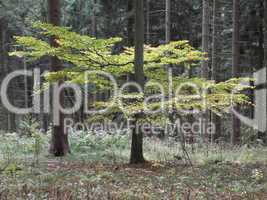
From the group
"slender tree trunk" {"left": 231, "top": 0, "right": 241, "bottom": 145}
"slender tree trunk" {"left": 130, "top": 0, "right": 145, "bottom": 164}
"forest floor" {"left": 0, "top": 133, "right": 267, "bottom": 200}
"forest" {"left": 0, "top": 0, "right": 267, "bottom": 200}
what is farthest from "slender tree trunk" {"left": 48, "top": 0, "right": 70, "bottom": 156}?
"slender tree trunk" {"left": 231, "top": 0, "right": 241, "bottom": 145}

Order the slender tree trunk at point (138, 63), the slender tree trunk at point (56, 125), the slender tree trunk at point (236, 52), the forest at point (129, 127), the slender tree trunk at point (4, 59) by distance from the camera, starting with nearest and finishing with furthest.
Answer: the forest at point (129, 127)
the slender tree trunk at point (138, 63)
the slender tree trunk at point (56, 125)
the slender tree trunk at point (236, 52)
the slender tree trunk at point (4, 59)

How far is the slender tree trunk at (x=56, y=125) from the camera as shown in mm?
14531

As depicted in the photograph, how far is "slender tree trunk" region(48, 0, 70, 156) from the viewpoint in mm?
14531

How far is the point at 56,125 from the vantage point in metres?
14.9

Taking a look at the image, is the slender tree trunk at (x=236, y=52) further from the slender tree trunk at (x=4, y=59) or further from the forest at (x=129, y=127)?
the slender tree trunk at (x=4, y=59)

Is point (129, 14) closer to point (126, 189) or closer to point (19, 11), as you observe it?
point (19, 11)

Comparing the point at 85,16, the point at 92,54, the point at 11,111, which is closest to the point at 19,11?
the point at 85,16

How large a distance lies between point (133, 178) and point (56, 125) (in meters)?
5.53

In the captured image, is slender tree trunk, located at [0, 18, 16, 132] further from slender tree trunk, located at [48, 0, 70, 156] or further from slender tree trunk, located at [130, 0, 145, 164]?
slender tree trunk, located at [130, 0, 145, 164]

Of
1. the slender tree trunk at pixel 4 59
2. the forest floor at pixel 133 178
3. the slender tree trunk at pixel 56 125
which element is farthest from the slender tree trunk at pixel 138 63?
the slender tree trunk at pixel 4 59

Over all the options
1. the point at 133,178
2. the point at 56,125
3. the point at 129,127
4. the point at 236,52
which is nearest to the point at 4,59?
the point at 236,52

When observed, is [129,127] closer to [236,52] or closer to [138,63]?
[138,63]

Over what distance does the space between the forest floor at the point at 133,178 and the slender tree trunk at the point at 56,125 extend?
1.47ft

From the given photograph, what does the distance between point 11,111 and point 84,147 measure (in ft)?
72.3
